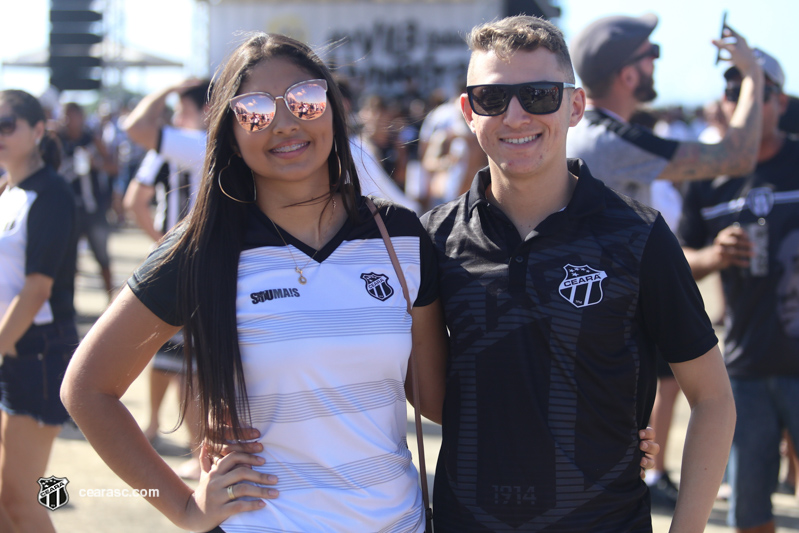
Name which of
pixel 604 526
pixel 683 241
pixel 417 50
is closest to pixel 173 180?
pixel 683 241

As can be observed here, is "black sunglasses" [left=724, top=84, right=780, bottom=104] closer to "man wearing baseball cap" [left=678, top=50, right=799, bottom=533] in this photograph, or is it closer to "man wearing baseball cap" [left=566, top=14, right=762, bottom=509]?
"man wearing baseball cap" [left=678, top=50, right=799, bottom=533]

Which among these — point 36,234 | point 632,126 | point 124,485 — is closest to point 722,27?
point 632,126

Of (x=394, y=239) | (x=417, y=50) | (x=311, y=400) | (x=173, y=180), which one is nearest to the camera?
(x=311, y=400)

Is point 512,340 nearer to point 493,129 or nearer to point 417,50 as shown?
point 493,129

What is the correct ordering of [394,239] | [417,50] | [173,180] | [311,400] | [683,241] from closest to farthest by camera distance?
1. [311,400]
2. [394,239]
3. [683,241]
4. [173,180]
5. [417,50]

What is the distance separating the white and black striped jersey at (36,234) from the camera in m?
3.39

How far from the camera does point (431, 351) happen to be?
223 centimetres

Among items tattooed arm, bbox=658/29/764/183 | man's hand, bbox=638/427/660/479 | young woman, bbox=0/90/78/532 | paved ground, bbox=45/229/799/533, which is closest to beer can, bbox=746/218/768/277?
tattooed arm, bbox=658/29/764/183

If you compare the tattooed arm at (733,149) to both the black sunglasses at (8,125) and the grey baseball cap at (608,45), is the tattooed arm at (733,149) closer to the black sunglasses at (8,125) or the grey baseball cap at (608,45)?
the grey baseball cap at (608,45)

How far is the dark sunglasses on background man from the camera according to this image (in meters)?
2.03

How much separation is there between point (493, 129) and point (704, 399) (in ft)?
2.95

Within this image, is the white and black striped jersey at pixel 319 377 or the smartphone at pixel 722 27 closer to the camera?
the white and black striped jersey at pixel 319 377

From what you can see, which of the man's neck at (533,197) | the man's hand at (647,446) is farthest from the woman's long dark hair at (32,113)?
the man's hand at (647,446)

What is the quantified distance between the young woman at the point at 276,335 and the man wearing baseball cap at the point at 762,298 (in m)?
2.05
